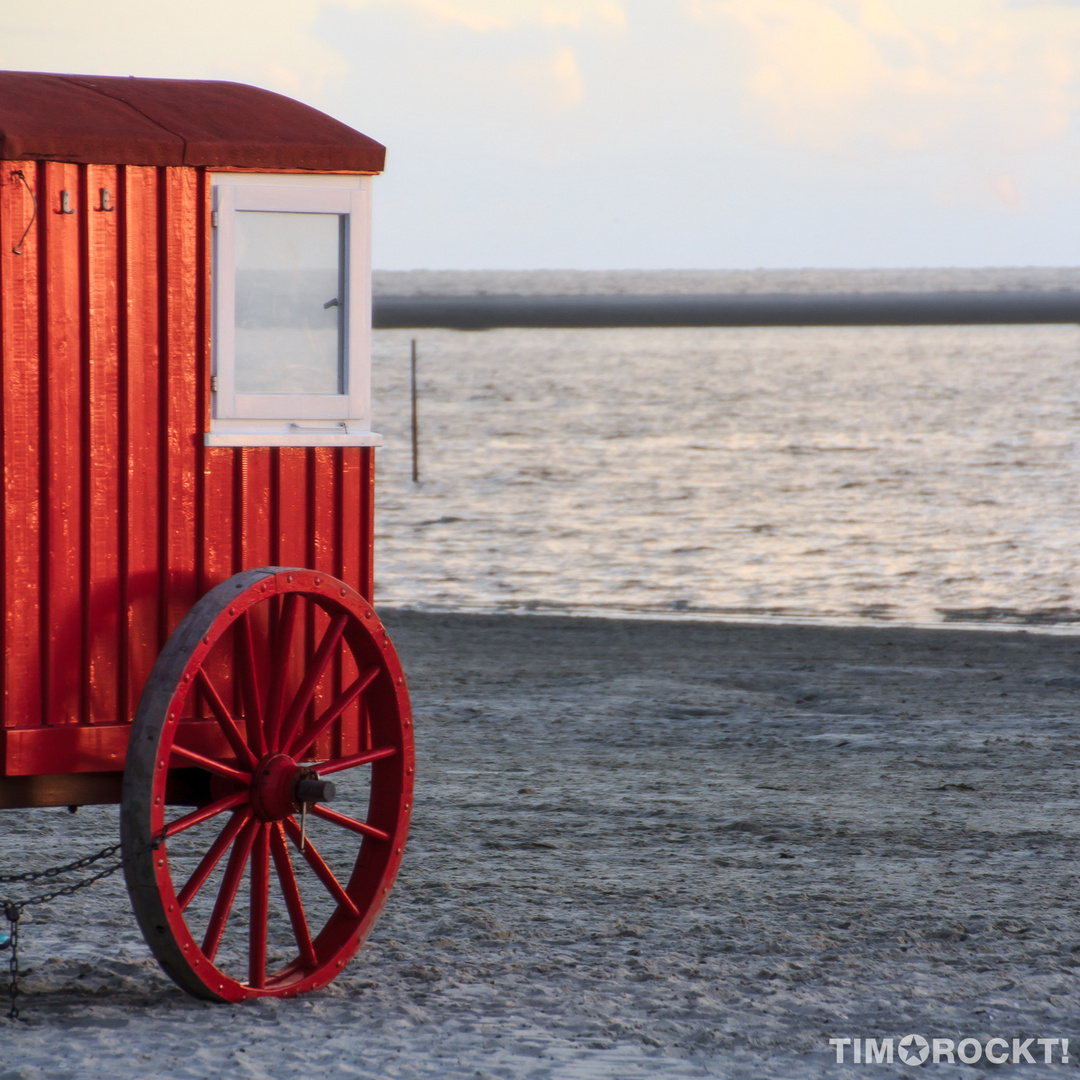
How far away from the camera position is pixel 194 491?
17.8ft

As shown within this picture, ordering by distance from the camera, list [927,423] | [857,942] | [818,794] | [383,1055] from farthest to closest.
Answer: [927,423] → [818,794] → [857,942] → [383,1055]

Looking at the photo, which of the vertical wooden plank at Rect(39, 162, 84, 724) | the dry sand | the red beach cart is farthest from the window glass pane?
the dry sand

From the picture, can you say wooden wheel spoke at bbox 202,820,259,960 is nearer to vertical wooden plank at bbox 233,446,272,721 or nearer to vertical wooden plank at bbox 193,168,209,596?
vertical wooden plank at bbox 233,446,272,721

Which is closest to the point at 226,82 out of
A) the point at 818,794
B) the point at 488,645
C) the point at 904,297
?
the point at 818,794

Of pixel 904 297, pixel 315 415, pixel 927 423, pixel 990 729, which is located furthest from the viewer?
pixel 904 297

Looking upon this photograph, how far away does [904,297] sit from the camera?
173 metres

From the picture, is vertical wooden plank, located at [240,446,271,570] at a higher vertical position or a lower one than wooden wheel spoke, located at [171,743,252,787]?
higher

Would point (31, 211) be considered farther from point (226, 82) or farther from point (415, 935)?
point (415, 935)

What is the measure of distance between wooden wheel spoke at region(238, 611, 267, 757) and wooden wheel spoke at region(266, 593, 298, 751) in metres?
0.04

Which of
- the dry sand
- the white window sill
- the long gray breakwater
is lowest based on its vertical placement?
the dry sand

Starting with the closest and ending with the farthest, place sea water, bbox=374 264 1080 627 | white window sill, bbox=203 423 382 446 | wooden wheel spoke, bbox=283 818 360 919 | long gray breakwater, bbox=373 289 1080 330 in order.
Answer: white window sill, bbox=203 423 382 446 → wooden wheel spoke, bbox=283 818 360 919 → sea water, bbox=374 264 1080 627 → long gray breakwater, bbox=373 289 1080 330

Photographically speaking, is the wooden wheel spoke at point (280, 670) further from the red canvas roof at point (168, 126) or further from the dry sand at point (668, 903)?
the red canvas roof at point (168, 126)

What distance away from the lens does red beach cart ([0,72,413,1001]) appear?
5.09 m

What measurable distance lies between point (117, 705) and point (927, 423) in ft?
141
